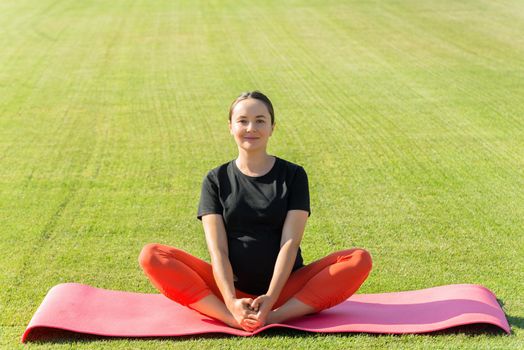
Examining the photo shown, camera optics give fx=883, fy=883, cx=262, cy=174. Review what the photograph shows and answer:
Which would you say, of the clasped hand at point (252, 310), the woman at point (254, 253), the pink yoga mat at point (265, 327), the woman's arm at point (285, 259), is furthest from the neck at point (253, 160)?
the pink yoga mat at point (265, 327)

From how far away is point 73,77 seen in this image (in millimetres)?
12891

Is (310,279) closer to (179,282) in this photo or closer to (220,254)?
(220,254)

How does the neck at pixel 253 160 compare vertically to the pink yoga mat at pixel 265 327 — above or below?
above

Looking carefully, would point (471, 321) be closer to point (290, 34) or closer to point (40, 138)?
point (40, 138)

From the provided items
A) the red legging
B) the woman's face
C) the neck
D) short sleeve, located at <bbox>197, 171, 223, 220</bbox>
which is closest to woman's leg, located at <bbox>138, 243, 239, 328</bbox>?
the red legging

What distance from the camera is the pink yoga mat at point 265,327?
431 centimetres

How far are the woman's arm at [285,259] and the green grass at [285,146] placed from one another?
0.53 ft

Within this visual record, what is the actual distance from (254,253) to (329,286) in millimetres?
412

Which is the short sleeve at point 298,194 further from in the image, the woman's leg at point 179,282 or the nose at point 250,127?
the woman's leg at point 179,282

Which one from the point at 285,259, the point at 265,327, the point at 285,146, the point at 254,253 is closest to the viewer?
the point at 265,327

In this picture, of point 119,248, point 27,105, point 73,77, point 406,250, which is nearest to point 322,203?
point 406,250

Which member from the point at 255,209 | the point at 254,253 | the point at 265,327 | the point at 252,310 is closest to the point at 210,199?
the point at 255,209

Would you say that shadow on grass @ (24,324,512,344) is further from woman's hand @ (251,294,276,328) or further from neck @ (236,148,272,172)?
neck @ (236,148,272,172)

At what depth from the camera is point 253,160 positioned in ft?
14.8
